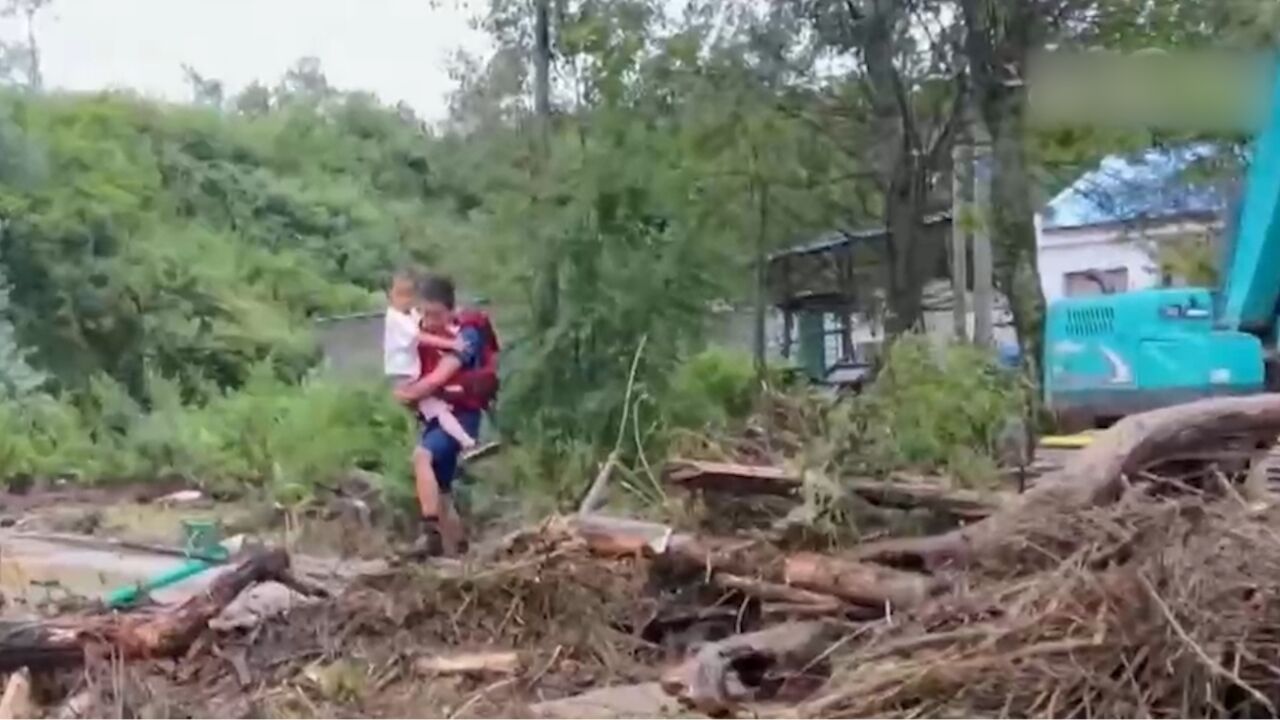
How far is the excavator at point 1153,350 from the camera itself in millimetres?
7555

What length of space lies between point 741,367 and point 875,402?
220 centimetres

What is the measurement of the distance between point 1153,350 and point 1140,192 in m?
2.71

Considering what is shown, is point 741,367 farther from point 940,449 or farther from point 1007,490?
point 1007,490

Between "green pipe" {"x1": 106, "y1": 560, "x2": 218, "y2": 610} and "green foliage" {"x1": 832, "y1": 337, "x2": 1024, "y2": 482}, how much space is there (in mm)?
2316

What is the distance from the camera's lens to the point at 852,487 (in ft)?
16.9

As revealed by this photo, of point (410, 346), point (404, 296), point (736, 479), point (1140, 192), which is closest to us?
point (736, 479)

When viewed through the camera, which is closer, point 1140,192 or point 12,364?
point 1140,192

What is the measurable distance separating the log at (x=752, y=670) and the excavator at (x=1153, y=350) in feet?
11.2

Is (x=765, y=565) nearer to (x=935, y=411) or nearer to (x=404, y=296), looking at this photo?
(x=935, y=411)

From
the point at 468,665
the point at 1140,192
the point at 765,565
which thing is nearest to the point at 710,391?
the point at 765,565

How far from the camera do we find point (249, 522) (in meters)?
8.99

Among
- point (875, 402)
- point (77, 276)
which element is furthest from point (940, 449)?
point (77, 276)

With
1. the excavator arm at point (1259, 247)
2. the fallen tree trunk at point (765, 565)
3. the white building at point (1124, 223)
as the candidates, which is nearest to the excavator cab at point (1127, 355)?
the white building at point (1124, 223)

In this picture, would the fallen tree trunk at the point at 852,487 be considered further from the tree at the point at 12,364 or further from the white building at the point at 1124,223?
the tree at the point at 12,364
